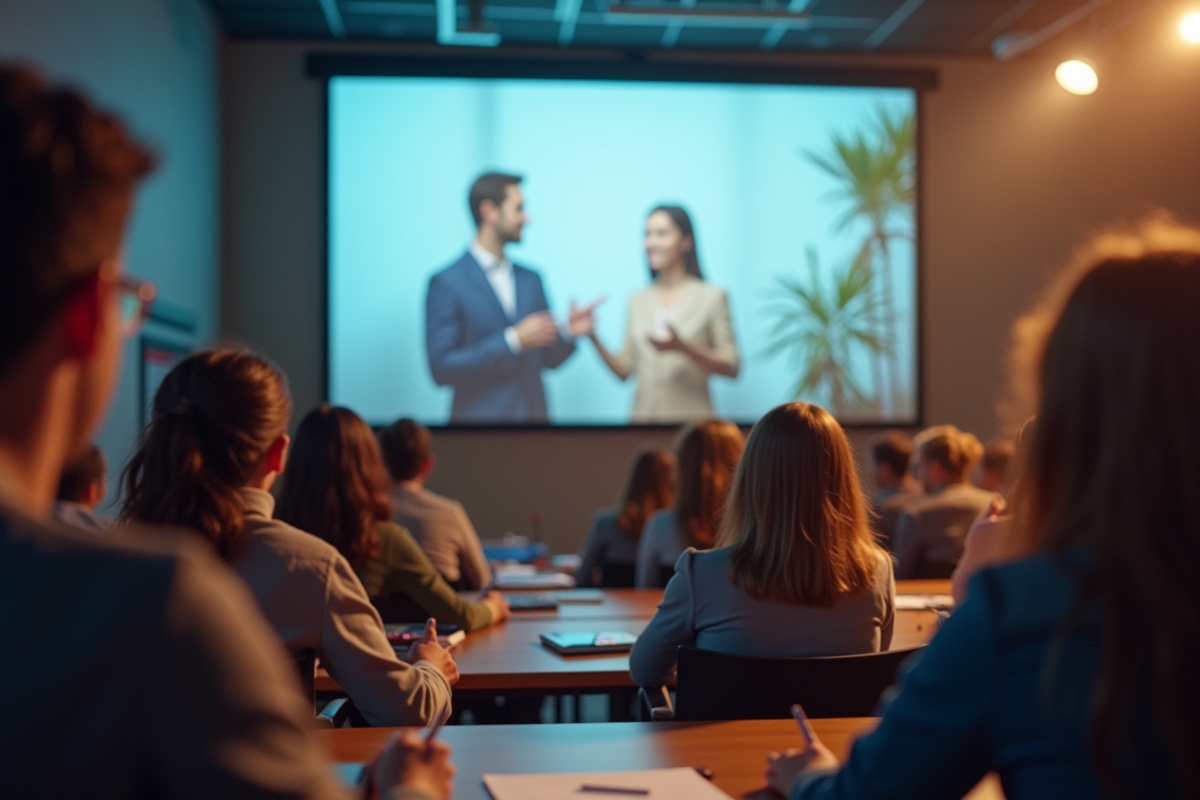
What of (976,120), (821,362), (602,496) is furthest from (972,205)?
(602,496)

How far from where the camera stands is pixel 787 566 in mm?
2037

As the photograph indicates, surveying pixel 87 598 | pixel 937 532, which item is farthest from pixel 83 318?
pixel 937 532

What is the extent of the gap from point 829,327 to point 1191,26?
9.36 ft

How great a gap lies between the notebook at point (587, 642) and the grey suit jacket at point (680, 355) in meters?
4.12

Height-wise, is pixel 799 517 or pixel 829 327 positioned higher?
pixel 829 327

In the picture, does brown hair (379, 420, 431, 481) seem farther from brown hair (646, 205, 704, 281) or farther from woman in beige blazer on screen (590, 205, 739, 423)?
brown hair (646, 205, 704, 281)

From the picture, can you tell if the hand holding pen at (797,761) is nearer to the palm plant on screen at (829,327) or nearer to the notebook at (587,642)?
the notebook at (587,642)

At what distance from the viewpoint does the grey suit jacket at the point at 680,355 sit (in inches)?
266

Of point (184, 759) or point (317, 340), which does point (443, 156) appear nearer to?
point (317, 340)

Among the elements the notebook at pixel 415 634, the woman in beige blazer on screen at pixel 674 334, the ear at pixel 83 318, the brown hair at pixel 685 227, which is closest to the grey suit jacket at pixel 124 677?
the ear at pixel 83 318

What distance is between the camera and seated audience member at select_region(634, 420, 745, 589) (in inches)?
139

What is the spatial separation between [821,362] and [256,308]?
12.2ft

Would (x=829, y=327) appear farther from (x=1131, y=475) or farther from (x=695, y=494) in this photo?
(x=1131, y=475)

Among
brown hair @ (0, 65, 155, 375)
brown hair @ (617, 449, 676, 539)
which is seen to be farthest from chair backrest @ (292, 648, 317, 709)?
brown hair @ (617, 449, 676, 539)
